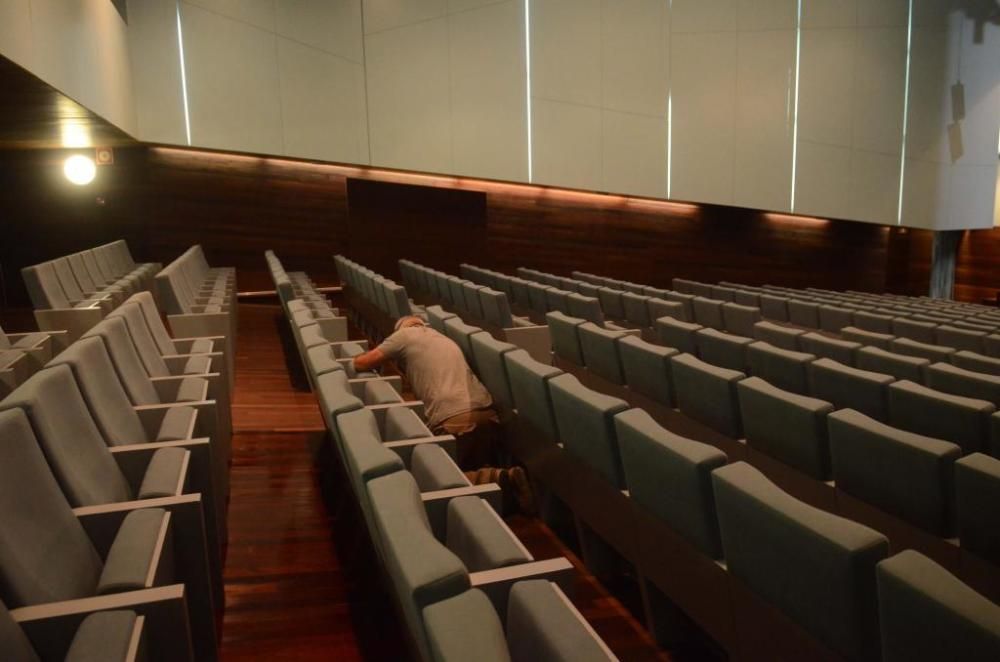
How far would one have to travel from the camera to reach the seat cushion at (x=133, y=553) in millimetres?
285

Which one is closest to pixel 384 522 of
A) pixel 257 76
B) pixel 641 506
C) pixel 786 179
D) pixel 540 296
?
pixel 641 506

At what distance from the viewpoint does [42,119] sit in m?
1.21

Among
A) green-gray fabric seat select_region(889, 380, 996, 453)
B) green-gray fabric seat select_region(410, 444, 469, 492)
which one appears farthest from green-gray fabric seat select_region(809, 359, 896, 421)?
green-gray fabric seat select_region(410, 444, 469, 492)

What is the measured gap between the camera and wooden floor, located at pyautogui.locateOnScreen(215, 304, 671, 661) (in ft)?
1.28

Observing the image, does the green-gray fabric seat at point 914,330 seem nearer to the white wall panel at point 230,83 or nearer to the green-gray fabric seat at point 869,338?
the green-gray fabric seat at point 869,338

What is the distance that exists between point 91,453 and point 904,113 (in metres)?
2.52

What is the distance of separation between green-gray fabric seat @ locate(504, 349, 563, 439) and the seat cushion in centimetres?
27

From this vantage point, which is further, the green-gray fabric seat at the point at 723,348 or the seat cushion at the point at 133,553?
the green-gray fabric seat at the point at 723,348

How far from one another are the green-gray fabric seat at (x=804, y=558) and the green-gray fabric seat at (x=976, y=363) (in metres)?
0.58

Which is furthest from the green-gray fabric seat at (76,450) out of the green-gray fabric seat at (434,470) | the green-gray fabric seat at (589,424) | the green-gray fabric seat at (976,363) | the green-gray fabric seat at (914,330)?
the green-gray fabric seat at (914,330)

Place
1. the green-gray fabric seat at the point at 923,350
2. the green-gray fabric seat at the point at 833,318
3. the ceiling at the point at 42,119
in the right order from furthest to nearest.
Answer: the green-gray fabric seat at the point at 833,318
the ceiling at the point at 42,119
the green-gray fabric seat at the point at 923,350

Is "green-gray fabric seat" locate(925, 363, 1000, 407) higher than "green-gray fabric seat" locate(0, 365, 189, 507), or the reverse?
"green-gray fabric seat" locate(0, 365, 189, 507)

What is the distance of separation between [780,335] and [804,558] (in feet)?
2.22

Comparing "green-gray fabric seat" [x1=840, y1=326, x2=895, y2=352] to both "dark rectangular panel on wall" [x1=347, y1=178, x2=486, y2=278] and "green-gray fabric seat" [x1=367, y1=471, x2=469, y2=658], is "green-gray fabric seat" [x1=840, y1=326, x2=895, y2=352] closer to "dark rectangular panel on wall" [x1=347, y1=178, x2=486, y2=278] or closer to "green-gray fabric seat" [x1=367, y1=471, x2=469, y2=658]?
"green-gray fabric seat" [x1=367, y1=471, x2=469, y2=658]
